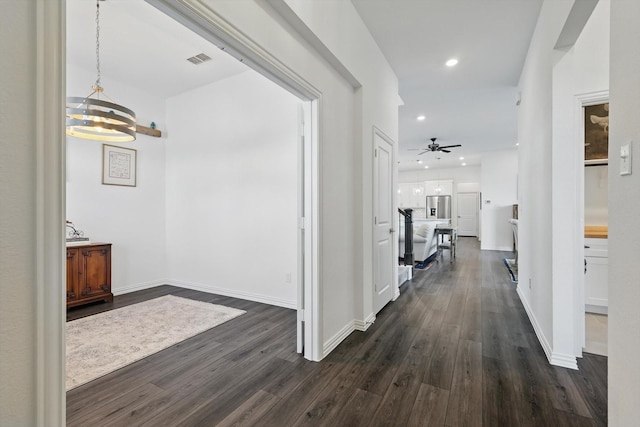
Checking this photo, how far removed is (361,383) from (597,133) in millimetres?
3747

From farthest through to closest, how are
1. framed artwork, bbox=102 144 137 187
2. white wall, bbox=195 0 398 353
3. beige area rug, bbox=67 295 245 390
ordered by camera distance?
framed artwork, bbox=102 144 137 187
beige area rug, bbox=67 295 245 390
white wall, bbox=195 0 398 353

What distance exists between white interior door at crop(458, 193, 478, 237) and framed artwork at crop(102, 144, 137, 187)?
11.7m

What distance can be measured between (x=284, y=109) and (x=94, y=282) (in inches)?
128

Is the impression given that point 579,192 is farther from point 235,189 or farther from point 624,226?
point 235,189

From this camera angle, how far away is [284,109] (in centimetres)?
370

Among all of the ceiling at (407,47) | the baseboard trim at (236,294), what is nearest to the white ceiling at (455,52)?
the ceiling at (407,47)

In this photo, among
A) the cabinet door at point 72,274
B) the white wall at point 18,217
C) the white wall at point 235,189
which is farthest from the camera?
the white wall at point 235,189

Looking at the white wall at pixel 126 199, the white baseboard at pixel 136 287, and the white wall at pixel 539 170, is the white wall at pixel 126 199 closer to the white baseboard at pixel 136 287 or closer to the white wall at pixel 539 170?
the white baseboard at pixel 136 287

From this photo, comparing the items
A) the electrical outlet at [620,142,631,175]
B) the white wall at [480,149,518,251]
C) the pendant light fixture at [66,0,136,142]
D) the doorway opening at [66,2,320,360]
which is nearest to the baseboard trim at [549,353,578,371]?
the electrical outlet at [620,142,631,175]

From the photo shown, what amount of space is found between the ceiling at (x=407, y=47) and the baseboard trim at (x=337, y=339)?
121 inches

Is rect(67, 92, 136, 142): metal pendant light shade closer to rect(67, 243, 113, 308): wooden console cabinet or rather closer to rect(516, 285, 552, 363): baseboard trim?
rect(67, 243, 113, 308): wooden console cabinet

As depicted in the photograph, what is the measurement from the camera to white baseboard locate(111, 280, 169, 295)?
13.6ft

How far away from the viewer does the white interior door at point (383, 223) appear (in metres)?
3.28

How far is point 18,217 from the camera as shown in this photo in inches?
32.2
